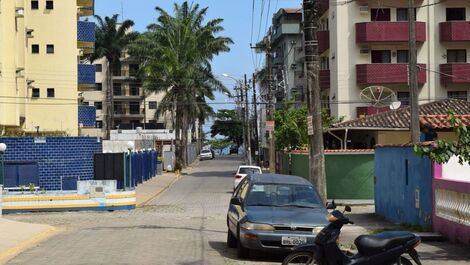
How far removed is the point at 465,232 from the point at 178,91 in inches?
2020

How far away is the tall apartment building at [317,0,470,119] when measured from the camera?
149 feet

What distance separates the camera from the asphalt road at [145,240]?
1239 cm

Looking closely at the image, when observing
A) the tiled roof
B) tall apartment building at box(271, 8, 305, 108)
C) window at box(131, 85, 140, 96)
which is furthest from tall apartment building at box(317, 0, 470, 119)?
window at box(131, 85, 140, 96)

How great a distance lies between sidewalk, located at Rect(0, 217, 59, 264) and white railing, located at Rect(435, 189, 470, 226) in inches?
339

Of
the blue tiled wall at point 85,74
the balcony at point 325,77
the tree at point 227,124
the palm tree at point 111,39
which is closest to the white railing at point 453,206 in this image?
the balcony at point 325,77

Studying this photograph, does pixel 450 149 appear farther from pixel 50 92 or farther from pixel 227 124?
pixel 227 124

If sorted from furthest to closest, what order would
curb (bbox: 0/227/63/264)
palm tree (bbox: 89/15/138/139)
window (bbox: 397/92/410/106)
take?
palm tree (bbox: 89/15/138/139) → window (bbox: 397/92/410/106) → curb (bbox: 0/227/63/264)

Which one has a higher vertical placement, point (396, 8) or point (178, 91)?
point (396, 8)

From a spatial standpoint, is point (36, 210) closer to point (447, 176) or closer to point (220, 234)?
point (220, 234)

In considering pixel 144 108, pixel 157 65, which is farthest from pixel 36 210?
pixel 144 108

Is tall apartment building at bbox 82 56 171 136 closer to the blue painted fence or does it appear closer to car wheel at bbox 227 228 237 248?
the blue painted fence

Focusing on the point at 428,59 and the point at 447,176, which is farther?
the point at 428,59

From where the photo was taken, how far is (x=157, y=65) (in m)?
60.7

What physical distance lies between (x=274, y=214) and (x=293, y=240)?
768 mm
